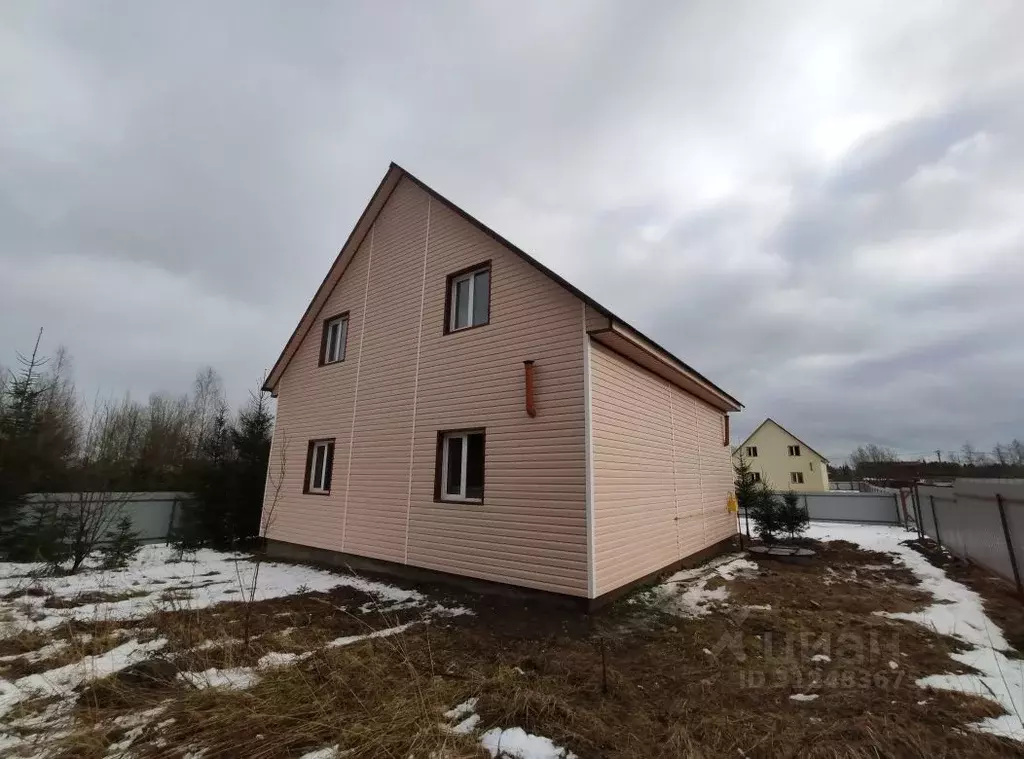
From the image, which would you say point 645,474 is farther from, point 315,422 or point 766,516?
point 766,516

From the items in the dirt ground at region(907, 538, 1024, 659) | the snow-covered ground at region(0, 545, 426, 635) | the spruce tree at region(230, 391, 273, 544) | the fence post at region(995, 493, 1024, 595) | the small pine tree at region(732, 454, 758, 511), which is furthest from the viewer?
the small pine tree at region(732, 454, 758, 511)

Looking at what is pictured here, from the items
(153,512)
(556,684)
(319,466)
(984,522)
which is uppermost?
(319,466)

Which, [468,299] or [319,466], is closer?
[468,299]

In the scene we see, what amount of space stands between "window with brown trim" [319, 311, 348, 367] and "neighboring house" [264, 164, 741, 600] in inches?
2.4

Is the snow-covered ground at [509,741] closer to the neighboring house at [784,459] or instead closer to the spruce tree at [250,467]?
the spruce tree at [250,467]

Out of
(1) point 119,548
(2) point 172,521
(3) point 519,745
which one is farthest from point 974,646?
(2) point 172,521

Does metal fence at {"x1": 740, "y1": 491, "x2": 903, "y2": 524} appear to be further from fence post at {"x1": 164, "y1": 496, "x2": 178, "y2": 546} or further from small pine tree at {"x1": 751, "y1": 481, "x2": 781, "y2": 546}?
fence post at {"x1": 164, "y1": 496, "x2": 178, "y2": 546}

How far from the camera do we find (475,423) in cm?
846

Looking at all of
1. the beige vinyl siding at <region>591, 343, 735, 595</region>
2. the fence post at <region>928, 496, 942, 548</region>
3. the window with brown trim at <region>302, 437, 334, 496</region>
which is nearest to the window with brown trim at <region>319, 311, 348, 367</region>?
the window with brown trim at <region>302, 437, 334, 496</region>

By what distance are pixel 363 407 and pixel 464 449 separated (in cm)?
339

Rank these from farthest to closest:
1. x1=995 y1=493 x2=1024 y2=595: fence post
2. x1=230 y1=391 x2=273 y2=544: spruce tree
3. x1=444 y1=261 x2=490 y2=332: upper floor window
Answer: x1=230 y1=391 x2=273 y2=544: spruce tree, x1=444 y1=261 x2=490 y2=332: upper floor window, x1=995 y1=493 x2=1024 y2=595: fence post

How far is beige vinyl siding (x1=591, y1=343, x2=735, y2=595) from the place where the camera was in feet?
24.2

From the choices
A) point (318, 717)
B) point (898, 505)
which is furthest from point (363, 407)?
point (898, 505)

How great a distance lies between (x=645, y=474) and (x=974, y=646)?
482cm
